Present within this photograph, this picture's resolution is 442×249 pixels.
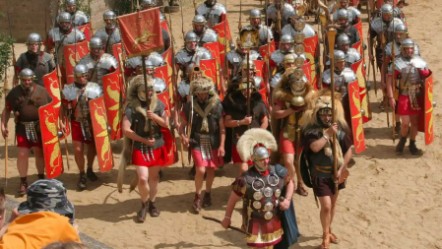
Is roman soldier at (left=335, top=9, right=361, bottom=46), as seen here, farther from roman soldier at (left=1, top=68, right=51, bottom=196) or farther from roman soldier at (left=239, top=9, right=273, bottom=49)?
roman soldier at (left=1, top=68, right=51, bottom=196)

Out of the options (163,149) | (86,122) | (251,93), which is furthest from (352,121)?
(86,122)

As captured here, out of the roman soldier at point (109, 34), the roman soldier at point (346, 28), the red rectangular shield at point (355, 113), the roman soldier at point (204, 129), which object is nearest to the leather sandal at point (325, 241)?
the roman soldier at point (204, 129)

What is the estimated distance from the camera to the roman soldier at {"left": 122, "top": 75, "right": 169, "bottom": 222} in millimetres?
9453

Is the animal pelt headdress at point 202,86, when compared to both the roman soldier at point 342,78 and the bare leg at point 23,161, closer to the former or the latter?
the roman soldier at point 342,78

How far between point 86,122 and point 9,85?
5.00m

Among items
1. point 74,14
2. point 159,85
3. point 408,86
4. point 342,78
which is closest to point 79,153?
point 159,85

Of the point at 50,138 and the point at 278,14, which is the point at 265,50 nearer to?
the point at 278,14

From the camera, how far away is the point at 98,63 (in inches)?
446

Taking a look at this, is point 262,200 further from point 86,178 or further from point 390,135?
point 390,135

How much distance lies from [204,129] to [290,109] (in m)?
0.93

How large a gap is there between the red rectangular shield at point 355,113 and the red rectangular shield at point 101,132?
9.19 ft

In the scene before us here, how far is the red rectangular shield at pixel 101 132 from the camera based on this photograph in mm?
10320

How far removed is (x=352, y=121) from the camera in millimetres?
10625

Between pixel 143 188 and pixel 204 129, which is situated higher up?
pixel 204 129
